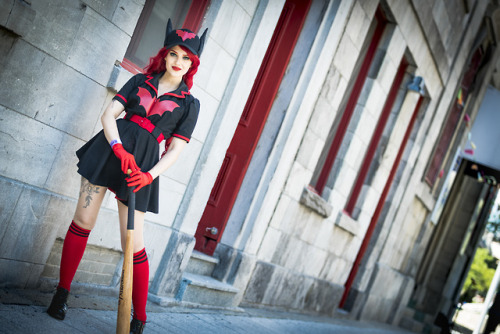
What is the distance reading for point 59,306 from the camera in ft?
11.9

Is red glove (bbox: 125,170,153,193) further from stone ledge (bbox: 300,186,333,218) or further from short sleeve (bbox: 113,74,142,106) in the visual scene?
stone ledge (bbox: 300,186,333,218)

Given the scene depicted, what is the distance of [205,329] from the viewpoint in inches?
193

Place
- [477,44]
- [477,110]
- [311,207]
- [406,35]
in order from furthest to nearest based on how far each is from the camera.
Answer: [477,110] → [477,44] → [406,35] → [311,207]

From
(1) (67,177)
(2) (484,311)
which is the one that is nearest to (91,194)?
(1) (67,177)

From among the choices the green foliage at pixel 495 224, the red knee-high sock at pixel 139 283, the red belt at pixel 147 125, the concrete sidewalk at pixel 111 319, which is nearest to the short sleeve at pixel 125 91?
the red belt at pixel 147 125

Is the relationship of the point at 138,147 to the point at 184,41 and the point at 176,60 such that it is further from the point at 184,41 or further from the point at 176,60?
the point at 184,41

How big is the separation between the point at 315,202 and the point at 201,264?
2113 mm

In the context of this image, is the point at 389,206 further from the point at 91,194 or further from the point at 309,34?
the point at 91,194

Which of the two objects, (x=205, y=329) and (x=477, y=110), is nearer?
(x=205, y=329)

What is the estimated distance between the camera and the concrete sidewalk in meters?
3.39

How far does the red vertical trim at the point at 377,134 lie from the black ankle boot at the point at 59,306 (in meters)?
6.90

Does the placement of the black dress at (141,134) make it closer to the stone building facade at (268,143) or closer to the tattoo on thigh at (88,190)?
the tattoo on thigh at (88,190)

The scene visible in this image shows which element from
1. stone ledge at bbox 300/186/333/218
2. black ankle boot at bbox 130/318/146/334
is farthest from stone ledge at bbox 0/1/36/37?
stone ledge at bbox 300/186/333/218

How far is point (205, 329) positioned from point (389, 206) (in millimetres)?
7165
